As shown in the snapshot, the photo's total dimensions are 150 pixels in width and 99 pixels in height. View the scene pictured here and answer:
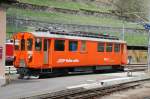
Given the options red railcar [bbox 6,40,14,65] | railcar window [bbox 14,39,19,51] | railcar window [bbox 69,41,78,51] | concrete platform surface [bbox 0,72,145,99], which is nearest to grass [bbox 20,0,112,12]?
red railcar [bbox 6,40,14,65]

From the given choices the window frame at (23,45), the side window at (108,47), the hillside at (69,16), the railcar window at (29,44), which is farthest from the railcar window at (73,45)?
the hillside at (69,16)

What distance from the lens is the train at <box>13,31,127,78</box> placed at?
96.5 feet

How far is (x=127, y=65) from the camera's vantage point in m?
40.5

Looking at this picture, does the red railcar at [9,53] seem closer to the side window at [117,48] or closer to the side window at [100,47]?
the side window at [100,47]

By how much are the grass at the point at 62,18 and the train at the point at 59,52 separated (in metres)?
15.5

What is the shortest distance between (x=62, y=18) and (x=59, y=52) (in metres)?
28.5

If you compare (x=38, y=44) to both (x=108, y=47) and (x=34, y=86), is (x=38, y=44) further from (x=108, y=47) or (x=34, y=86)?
(x=108, y=47)

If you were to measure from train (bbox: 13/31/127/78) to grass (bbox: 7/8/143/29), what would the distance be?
15.5 meters

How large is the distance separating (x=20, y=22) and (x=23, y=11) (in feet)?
24.4

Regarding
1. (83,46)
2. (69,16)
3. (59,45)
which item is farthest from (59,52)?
(69,16)

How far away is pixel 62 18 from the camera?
194 ft

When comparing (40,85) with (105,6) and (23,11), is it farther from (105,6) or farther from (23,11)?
(105,6)

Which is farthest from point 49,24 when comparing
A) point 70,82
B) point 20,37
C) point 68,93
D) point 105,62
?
point 68,93

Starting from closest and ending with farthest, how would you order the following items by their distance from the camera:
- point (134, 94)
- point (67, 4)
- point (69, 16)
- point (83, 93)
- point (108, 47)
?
point (83, 93)
point (134, 94)
point (108, 47)
point (69, 16)
point (67, 4)
